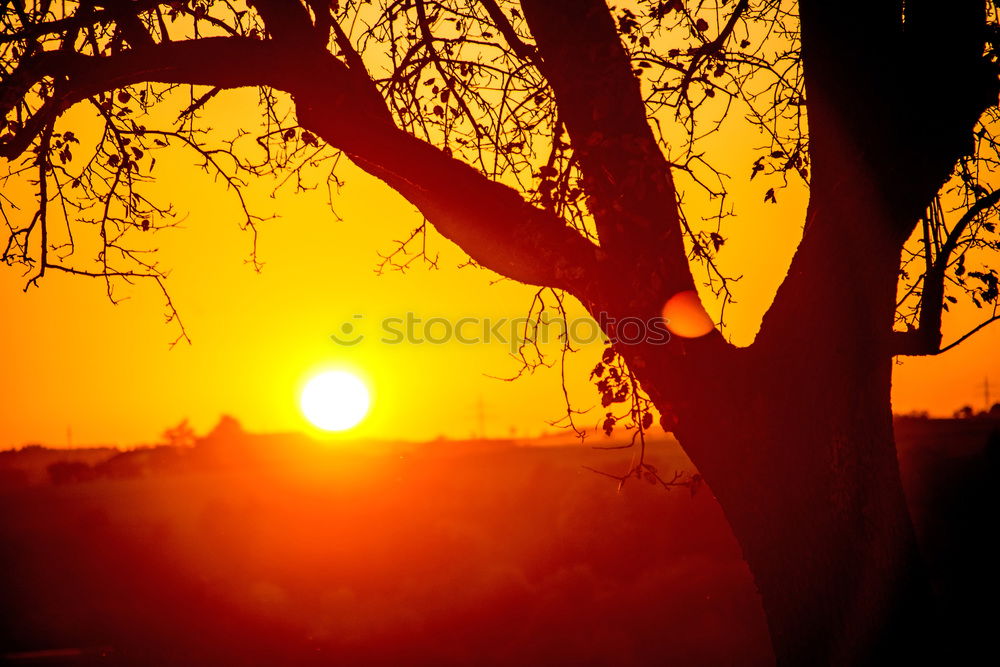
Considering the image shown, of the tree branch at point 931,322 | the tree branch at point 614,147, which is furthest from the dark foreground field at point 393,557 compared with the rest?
the tree branch at point 614,147

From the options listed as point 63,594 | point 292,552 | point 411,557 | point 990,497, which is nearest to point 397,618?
point 411,557

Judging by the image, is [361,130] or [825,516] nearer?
[825,516]

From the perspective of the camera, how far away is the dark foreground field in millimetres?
40094

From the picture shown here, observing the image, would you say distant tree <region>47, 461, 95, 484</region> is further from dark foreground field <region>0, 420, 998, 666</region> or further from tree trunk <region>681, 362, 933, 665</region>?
tree trunk <region>681, 362, 933, 665</region>

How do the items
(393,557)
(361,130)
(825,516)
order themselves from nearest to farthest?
(825,516) < (361,130) < (393,557)

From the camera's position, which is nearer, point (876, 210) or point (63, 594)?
point (876, 210)

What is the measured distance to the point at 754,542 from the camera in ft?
12.6

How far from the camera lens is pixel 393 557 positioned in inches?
1969

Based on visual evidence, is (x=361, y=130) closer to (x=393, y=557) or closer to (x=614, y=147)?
(x=614, y=147)

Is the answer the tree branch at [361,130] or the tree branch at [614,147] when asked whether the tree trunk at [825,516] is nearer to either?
the tree branch at [614,147]

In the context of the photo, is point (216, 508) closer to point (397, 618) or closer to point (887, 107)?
point (397, 618)

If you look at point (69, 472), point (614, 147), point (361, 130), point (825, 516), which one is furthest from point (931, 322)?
point (69, 472)

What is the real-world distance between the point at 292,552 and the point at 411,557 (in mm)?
6678

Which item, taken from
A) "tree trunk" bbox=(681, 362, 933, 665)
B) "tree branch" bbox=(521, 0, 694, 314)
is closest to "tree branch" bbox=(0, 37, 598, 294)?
"tree branch" bbox=(521, 0, 694, 314)
